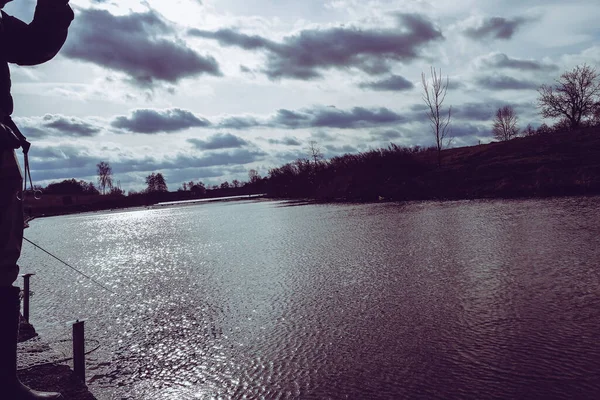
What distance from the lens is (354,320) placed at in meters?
4.89

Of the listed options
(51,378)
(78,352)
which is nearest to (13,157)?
(78,352)

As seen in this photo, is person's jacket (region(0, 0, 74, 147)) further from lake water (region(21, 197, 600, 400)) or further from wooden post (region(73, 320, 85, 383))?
lake water (region(21, 197, 600, 400))

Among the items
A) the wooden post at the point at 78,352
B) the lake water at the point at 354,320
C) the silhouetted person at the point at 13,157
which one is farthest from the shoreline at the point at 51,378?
the silhouetted person at the point at 13,157

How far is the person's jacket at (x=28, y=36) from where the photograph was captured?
7.02ft

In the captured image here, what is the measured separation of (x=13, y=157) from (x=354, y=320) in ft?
12.1

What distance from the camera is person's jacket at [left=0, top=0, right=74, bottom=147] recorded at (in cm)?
214

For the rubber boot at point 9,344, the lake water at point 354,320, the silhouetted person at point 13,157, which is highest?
the silhouetted person at point 13,157

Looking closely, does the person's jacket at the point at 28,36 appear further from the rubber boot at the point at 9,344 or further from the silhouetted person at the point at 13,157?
the rubber boot at the point at 9,344

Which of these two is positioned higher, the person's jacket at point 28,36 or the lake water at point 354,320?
the person's jacket at point 28,36

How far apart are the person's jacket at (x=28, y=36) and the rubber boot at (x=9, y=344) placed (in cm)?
78

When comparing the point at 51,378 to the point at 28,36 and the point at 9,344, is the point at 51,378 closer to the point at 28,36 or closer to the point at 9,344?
the point at 9,344

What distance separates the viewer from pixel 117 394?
11.5ft

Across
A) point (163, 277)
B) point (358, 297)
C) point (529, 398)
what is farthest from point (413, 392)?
point (163, 277)

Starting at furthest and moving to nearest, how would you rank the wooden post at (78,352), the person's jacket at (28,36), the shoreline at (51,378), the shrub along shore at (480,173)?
1. the shrub along shore at (480,173)
2. the wooden post at (78,352)
3. the shoreline at (51,378)
4. the person's jacket at (28,36)
